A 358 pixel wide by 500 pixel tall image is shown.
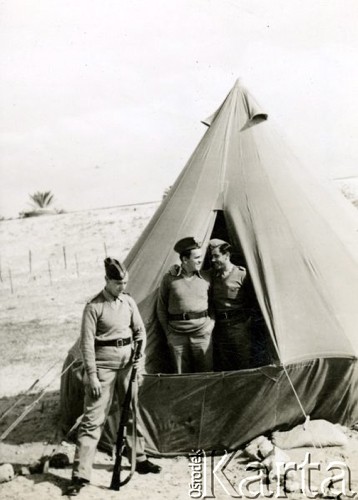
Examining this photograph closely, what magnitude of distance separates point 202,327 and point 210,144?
233 centimetres

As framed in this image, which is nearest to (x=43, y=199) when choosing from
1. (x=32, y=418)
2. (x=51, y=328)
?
(x=51, y=328)

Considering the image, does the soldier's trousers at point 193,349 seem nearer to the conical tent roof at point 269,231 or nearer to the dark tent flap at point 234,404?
the dark tent flap at point 234,404

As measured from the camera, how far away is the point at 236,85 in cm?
756

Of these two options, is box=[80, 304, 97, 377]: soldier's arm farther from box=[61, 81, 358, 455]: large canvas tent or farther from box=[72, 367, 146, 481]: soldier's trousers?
box=[61, 81, 358, 455]: large canvas tent

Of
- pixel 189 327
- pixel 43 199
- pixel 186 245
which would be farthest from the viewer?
pixel 43 199

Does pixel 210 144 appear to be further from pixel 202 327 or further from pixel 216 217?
pixel 202 327

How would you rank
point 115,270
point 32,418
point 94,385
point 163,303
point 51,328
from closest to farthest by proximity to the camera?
point 94,385, point 115,270, point 163,303, point 32,418, point 51,328

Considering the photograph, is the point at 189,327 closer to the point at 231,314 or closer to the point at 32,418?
the point at 231,314

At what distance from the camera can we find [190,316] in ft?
19.0

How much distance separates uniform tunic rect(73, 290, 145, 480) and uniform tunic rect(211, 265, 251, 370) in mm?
946

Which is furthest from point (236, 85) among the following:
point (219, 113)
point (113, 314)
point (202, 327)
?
point (113, 314)

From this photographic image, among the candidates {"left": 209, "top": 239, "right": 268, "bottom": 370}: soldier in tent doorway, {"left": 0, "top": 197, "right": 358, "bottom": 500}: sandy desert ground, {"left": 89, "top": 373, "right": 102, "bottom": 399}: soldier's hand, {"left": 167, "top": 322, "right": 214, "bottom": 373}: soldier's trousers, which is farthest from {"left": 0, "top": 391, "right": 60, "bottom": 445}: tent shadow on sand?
{"left": 209, "top": 239, "right": 268, "bottom": 370}: soldier in tent doorway

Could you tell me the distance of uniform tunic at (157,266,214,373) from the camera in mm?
5781

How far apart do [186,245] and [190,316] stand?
63 centimetres
